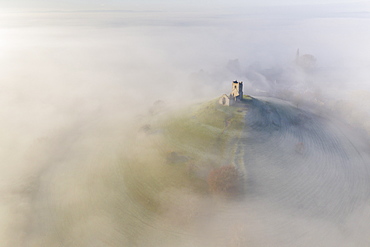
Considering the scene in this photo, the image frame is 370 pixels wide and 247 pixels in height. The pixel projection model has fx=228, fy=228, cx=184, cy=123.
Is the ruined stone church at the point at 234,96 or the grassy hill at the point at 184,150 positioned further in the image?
the ruined stone church at the point at 234,96

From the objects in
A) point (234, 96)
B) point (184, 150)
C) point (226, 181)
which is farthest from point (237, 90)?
point (226, 181)

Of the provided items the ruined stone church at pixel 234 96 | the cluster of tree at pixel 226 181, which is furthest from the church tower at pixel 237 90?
the cluster of tree at pixel 226 181

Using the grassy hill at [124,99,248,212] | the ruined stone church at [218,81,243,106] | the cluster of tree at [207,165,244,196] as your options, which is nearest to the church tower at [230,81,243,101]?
the ruined stone church at [218,81,243,106]

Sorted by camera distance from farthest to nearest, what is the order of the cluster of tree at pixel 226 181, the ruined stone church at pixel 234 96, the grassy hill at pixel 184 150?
the ruined stone church at pixel 234 96
the grassy hill at pixel 184 150
the cluster of tree at pixel 226 181

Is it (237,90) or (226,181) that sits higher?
(237,90)

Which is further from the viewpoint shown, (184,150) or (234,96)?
(234,96)

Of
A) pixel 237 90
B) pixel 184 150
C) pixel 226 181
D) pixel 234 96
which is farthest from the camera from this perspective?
pixel 234 96

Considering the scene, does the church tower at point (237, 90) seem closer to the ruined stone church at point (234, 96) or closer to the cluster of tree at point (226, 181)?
Result: the ruined stone church at point (234, 96)

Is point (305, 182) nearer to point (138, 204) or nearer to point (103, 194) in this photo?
point (138, 204)

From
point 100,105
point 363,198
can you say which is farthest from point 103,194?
point 100,105

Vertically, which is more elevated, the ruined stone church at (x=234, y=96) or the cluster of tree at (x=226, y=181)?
the ruined stone church at (x=234, y=96)

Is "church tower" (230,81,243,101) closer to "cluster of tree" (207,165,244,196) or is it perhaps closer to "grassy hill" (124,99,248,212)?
"grassy hill" (124,99,248,212)

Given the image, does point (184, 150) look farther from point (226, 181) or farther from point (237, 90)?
point (237, 90)
